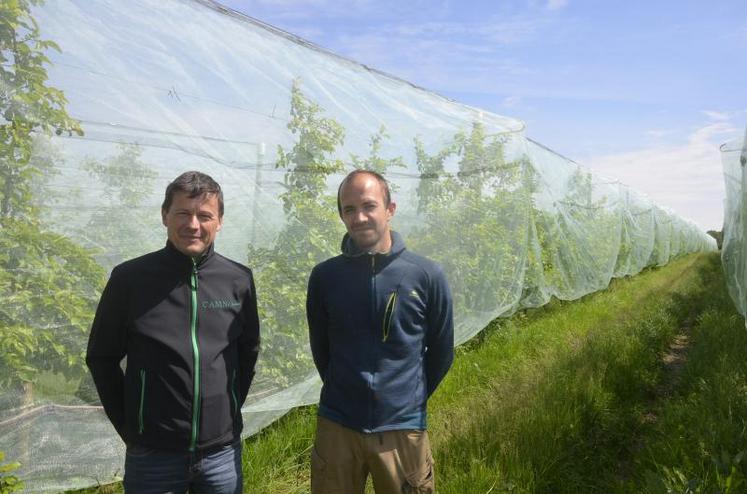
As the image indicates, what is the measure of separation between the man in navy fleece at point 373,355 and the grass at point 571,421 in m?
0.97

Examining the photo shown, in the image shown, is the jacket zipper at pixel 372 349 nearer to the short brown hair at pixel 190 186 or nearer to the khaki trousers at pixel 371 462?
the khaki trousers at pixel 371 462

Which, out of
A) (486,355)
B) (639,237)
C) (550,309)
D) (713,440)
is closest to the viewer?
(713,440)

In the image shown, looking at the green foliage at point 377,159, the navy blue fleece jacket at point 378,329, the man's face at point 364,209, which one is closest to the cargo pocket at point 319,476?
the navy blue fleece jacket at point 378,329

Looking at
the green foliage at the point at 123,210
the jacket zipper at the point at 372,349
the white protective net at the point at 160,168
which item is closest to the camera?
the jacket zipper at the point at 372,349

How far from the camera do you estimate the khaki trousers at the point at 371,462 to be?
68.9 inches

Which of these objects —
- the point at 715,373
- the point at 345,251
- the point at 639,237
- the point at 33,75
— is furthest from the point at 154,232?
the point at 639,237

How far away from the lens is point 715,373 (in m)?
4.07

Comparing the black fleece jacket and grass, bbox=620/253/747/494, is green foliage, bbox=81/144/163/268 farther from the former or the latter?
grass, bbox=620/253/747/494

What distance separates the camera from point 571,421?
131 inches

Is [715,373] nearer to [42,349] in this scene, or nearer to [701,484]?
[701,484]

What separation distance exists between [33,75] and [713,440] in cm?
351

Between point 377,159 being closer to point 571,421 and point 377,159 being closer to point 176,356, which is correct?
point 571,421

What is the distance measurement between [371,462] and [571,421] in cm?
201

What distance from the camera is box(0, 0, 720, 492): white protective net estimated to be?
1.90 meters
